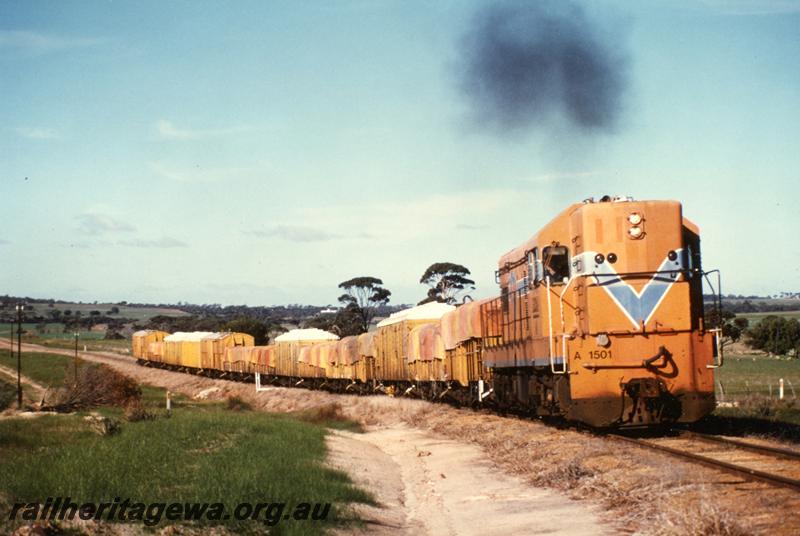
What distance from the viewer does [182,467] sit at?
15.7 metres

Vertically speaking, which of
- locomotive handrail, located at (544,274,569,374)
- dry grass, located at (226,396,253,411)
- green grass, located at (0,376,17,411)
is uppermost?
locomotive handrail, located at (544,274,569,374)

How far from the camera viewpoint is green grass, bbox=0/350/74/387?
77.6 meters

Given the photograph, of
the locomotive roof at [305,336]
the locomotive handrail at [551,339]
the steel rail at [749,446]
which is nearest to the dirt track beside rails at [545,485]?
the locomotive handrail at [551,339]

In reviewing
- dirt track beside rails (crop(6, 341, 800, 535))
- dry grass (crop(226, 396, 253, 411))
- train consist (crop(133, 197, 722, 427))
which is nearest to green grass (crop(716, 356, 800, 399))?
dry grass (crop(226, 396, 253, 411))

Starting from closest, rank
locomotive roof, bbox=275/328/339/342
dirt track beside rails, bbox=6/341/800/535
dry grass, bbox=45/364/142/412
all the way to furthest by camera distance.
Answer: dirt track beside rails, bbox=6/341/800/535
dry grass, bbox=45/364/142/412
locomotive roof, bbox=275/328/339/342

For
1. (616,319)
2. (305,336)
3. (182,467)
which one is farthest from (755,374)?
(182,467)

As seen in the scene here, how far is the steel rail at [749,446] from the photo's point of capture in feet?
45.0

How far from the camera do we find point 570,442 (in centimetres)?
1702

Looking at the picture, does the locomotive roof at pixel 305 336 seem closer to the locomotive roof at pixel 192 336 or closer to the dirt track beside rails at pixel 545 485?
the locomotive roof at pixel 192 336

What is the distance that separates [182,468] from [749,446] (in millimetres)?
9470

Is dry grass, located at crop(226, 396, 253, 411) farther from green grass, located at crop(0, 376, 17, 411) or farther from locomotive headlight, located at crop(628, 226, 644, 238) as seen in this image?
locomotive headlight, located at crop(628, 226, 644, 238)

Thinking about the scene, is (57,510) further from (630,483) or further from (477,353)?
(477,353)

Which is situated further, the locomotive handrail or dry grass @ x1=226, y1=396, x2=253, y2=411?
dry grass @ x1=226, y1=396, x2=253, y2=411

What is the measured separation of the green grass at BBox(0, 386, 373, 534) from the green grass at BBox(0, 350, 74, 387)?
49353 millimetres
